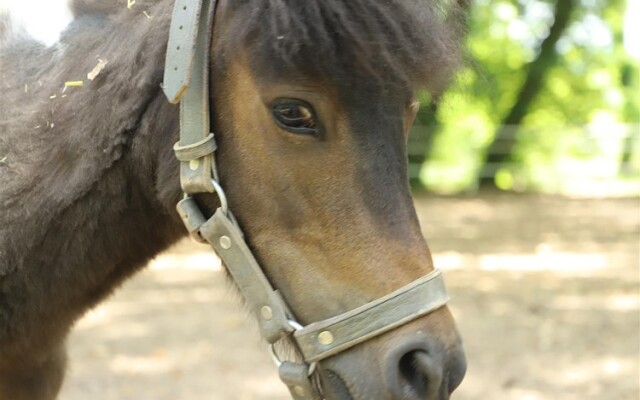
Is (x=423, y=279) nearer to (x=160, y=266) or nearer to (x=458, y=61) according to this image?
(x=458, y=61)

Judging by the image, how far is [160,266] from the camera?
382 inches

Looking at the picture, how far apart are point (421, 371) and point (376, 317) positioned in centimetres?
17

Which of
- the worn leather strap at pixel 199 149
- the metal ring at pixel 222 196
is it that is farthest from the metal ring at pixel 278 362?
the worn leather strap at pixel 199 149

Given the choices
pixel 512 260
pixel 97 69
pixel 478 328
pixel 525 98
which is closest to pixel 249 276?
pixel 97 69

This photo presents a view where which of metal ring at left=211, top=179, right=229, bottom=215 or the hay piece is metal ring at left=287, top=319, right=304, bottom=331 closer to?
metal ring at left=211, top=179, right=229, bottom=215

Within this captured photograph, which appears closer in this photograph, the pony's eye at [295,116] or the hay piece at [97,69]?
the pony's eye at [295,116]

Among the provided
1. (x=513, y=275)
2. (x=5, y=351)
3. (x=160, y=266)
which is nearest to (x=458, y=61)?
(x=5, y=351)

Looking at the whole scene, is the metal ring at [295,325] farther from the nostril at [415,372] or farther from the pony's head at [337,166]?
the nostril at [415,372]

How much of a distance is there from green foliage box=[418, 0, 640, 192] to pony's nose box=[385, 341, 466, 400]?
14.9 m

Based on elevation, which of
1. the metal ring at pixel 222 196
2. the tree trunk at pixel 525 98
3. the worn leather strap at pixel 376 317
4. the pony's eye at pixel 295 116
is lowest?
the tree trunk at pixel 525 98

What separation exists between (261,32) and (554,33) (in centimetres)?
1652

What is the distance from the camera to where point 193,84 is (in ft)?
6.78

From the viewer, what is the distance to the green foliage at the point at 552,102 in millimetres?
17734

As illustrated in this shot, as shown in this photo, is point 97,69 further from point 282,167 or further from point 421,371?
point 421,371
